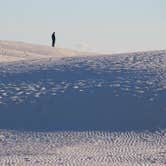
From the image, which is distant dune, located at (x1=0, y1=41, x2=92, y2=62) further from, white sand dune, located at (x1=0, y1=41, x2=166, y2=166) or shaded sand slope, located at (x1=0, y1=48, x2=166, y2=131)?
white sand dune, located at (x1=0, y1=41, x2=166, y2=166)

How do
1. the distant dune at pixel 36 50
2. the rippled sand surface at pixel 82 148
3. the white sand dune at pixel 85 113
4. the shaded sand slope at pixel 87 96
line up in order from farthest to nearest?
1. the distant dune at pixel 36 50
2. the shaded sand slope at pixel 87 96
3. the white sand dune at pixel 85 113
4. the rippled sand surface at pixel 82 148

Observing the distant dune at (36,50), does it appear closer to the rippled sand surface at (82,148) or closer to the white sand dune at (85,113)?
the white sand dune at (85,113)

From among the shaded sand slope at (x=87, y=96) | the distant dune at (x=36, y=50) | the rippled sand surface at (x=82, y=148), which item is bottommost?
the distant dune at (x=36, y=50)

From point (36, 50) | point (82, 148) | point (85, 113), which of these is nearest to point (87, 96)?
point (85, 113)

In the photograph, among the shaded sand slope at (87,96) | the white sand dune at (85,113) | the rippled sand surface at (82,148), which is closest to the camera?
the rippled sand surface at (82,148)

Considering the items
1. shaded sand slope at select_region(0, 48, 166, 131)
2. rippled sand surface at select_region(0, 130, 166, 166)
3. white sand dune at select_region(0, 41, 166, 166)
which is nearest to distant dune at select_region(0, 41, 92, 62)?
shaded sand slope at select_region(0, 48, 166, 131)

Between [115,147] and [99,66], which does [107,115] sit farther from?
[99,66]

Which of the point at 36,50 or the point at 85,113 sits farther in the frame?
the point at 36,50

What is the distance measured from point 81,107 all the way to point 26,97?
2.25 meters

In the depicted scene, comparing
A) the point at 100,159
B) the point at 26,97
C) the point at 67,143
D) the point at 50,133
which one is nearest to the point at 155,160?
the point at 100,159

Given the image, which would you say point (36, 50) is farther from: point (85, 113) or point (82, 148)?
point (82, 148)

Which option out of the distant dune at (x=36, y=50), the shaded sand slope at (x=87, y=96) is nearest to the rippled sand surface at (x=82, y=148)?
the shaded sand slope at (x=87, y=96)

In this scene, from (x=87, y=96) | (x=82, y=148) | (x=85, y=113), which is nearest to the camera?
(x=82, y=148)

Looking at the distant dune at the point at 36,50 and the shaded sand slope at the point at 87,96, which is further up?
the shaded sand slope at the point at 87,96
